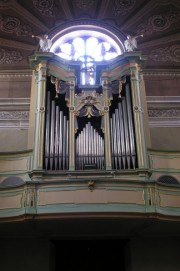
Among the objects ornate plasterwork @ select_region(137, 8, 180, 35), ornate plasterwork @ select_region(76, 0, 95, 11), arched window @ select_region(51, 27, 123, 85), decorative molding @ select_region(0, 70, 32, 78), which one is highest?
ornate plasterwork @ select_region(76, 0, 95, 11)

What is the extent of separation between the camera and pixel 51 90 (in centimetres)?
1012

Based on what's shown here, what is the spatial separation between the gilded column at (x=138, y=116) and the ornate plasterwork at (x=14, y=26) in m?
4.77

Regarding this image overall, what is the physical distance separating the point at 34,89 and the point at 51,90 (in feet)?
1.92

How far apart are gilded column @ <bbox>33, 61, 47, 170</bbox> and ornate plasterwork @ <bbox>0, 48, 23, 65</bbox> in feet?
9.62

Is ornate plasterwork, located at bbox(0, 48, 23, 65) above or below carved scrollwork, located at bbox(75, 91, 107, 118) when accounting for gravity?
above

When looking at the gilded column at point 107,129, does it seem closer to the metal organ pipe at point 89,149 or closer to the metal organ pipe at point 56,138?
the metal organ pipe at point 89,149

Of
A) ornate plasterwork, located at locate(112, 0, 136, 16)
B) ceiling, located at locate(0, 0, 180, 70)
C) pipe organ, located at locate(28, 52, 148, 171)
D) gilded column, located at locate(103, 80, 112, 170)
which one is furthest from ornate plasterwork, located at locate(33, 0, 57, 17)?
gilded column, located at locate(103, 80, 112, 170)

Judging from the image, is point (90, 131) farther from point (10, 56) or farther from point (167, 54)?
point (167, 54)

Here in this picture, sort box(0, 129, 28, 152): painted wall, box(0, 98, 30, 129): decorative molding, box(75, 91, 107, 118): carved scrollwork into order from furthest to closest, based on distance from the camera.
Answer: box(0, 98, 30, 129): decorative molding, box(0, 129, 28, 152): painted wall, box(75, 91, 107, 118): carved scrollwork

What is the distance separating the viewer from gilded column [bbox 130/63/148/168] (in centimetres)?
892

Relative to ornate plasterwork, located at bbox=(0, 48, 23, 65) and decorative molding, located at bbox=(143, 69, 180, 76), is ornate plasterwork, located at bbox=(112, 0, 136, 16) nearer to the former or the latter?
decorative molding, located at bbox=(143, 69, 180, 76)

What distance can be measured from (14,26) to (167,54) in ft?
18.0

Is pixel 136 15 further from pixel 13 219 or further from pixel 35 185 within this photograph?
pixel 13 219

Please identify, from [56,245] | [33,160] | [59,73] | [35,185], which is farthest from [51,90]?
[56,245]
